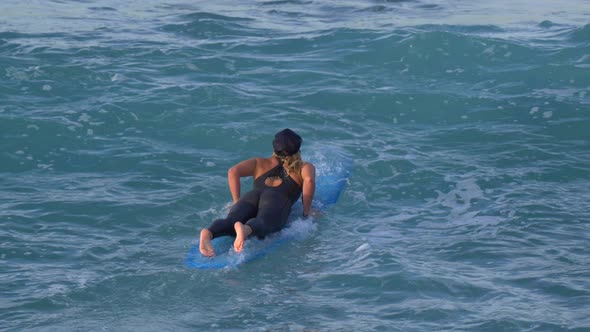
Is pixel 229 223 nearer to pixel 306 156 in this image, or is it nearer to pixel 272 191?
pixel 272 191

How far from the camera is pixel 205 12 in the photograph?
831 inches

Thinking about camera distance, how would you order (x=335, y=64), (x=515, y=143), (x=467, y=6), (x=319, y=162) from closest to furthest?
(x=319, y=162) → (x=515, y=143) → (x=335, y=64) → (x=467, y=6)

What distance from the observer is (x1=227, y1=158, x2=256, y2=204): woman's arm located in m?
10.2

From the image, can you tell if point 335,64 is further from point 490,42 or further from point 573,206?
point 573,206

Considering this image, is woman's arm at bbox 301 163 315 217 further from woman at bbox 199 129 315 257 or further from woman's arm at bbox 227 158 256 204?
woman's arm at bbox 227 158 256 204

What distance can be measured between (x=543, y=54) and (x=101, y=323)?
12.2m

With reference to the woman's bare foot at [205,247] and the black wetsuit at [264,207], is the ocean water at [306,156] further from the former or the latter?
the black wetsuit at [264,207]

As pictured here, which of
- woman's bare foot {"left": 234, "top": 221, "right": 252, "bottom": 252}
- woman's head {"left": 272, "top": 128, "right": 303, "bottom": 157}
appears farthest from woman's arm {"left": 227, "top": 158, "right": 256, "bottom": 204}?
woman's bare foot {"left": 234, "top": 221, "right": 252, "bottom": 252}

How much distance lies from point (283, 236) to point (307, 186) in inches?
26.3

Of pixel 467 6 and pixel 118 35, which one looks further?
pixel 467 6

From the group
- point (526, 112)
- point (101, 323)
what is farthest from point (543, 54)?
point (101, 323)

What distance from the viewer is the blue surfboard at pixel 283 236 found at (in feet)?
29.7

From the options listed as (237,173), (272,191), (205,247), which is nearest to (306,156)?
(237,173)

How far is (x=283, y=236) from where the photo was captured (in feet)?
31.9
